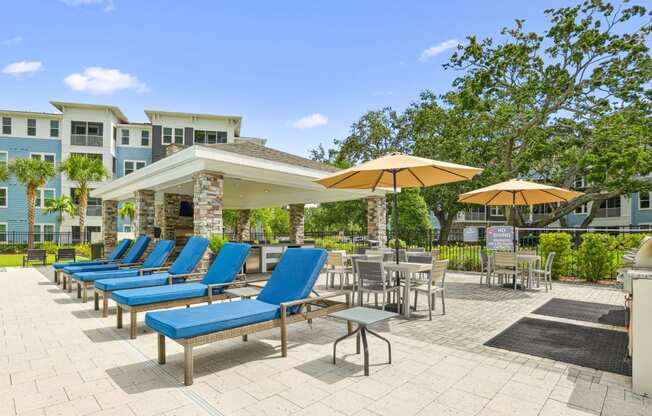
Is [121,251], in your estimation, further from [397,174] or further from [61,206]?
[61,206]

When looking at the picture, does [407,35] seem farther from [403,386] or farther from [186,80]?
[403,386]

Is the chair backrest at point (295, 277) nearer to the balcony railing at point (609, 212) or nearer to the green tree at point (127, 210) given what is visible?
the green tree at point (127, 210)

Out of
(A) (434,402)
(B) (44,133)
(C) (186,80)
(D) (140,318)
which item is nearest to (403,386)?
(A) (434,402)

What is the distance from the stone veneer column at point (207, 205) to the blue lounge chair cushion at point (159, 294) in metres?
4.46

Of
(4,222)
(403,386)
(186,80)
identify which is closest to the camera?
(403,386)

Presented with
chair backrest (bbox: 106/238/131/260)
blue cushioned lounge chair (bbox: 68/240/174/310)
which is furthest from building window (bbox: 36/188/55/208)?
blue cushioned lounge chair (bbox: 68/240/174/310)

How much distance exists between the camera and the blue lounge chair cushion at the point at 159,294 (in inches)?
196

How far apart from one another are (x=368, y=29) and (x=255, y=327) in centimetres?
1159

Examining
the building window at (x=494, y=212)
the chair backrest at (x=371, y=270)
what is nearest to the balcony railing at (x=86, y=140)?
the chair backrest at (x=371, y=270)

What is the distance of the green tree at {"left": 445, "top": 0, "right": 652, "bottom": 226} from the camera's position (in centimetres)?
1734

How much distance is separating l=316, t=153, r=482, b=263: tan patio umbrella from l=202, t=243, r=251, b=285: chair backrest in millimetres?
2416

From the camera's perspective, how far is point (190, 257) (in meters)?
7.05

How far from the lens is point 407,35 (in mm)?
12734

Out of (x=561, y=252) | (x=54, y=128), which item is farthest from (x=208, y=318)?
(x=54, y=128)
